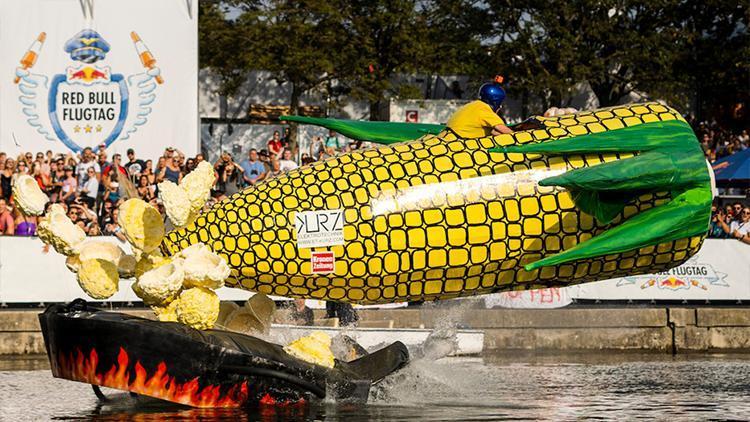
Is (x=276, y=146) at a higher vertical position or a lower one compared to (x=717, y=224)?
higher

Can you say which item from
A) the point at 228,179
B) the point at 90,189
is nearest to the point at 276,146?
the point at 228,179

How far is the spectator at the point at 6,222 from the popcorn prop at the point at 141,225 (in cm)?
928

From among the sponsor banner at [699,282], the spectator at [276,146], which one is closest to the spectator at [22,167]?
the spectator at [276,146]

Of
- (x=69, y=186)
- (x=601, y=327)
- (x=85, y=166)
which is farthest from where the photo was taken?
(x=85, y=166)

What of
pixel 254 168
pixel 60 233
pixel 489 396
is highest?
pixel 254 168

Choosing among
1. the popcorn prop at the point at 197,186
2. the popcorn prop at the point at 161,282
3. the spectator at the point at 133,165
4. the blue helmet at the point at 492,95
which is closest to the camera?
the popcorn prop at the point at 161,282

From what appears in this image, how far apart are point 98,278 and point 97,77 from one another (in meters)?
12.9

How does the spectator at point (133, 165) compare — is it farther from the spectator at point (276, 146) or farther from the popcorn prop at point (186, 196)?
the popcorn prop at point (186, 196)

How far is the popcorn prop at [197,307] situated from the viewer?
11.7 metres

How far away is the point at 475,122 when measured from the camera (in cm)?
1266

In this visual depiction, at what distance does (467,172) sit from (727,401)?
3.57 metres

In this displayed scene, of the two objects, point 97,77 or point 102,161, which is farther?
point 97,77

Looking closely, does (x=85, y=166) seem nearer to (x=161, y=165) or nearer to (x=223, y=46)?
(x=161, y=165)

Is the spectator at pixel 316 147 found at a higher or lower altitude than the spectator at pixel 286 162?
higher
